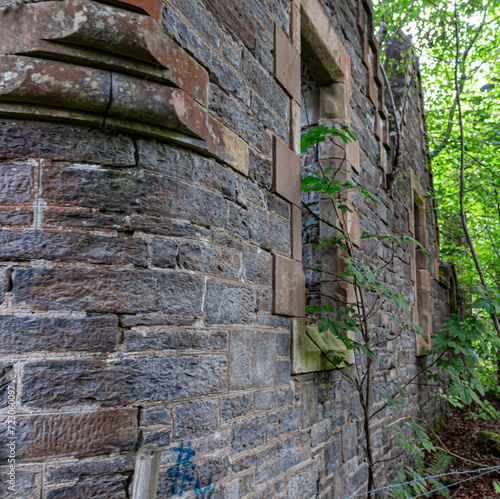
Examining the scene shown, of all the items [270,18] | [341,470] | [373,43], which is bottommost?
[341,470]

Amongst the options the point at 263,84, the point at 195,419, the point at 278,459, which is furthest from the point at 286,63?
the point at 278,459

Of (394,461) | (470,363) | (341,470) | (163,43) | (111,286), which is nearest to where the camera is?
(111,286)

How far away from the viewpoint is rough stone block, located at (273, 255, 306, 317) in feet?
8.22

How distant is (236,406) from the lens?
2080mm

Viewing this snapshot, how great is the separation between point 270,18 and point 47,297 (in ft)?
6.92

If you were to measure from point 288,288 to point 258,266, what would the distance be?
1.20 feet

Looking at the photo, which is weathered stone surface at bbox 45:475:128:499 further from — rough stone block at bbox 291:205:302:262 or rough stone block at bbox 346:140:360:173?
rough stone block at bbox 346:140:360:173

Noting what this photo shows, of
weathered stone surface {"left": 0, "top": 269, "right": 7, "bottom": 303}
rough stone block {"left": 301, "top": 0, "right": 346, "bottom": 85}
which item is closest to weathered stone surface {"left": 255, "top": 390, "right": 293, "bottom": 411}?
weathered stone surface {"left": 0, "top": 269, "right": 7, "bottom": 303}

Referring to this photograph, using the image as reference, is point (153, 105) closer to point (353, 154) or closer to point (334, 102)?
point (334, 102)

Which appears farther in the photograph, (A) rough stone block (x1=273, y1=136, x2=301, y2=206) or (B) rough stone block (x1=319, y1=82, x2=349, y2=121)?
(B) rough stone block (x1=319, y1=82, x2=349, y2=121)

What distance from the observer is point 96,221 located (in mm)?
1658

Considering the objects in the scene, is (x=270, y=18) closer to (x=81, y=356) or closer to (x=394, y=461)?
(x=81, y=356)

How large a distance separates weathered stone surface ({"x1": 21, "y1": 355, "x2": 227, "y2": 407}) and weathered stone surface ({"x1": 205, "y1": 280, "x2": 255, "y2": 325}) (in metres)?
0.20

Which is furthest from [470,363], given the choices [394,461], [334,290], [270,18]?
[270,18]
